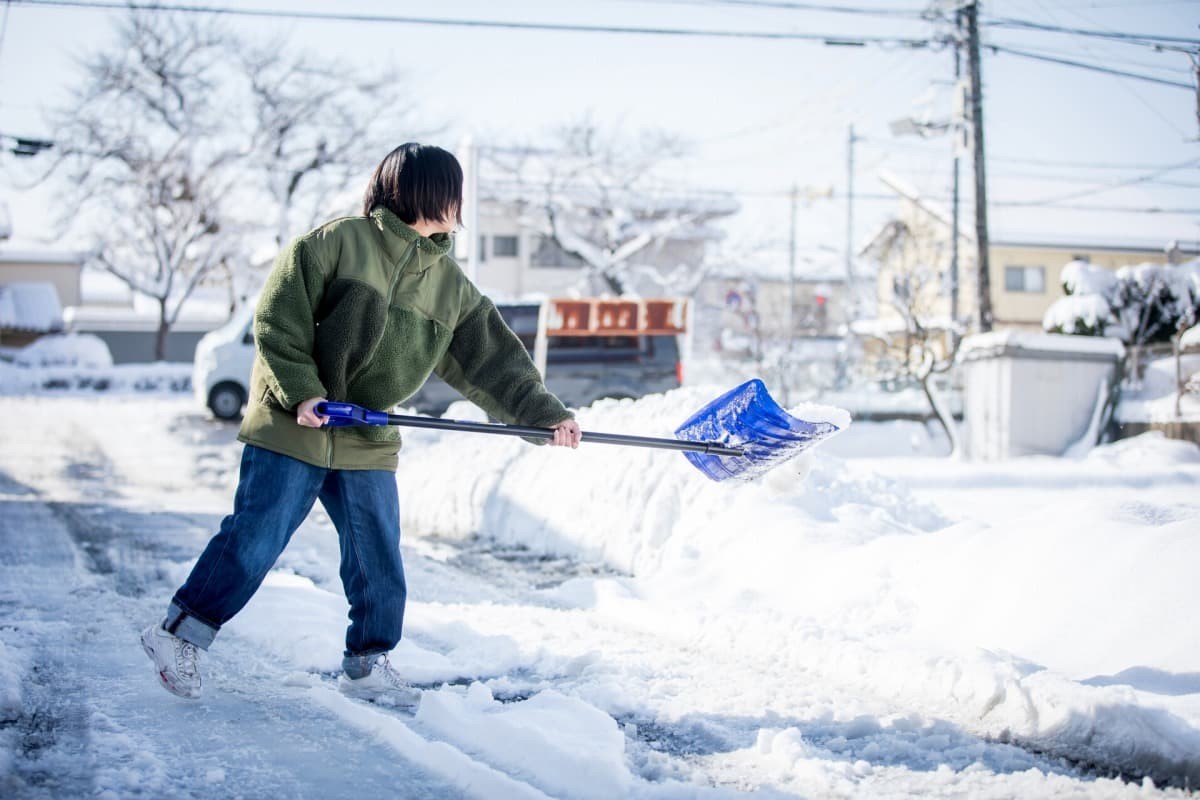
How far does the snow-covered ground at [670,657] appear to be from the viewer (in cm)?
245

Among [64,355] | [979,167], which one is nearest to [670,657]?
[979,167]

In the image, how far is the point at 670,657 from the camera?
3.62m

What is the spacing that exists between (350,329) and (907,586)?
243cm

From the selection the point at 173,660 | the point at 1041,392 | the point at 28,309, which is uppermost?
the point at 28,309

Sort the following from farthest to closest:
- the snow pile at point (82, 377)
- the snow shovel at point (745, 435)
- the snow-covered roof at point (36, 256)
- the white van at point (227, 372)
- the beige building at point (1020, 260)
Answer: the snow-covered roof at point (36, 256)
the beige building at point (1020, 260)
the snow pile at point (82, 377)
the white van at point (227, 372)
the snow shovel at point (745, 435)

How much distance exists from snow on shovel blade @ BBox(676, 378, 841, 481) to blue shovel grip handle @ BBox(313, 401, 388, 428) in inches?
48.7

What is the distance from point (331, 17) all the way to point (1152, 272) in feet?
38.8

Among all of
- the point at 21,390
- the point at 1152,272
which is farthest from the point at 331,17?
the point at 21,390

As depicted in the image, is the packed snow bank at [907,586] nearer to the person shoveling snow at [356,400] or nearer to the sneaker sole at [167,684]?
the person shoveling snow at [356,400]

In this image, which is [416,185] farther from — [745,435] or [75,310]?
[75,310]

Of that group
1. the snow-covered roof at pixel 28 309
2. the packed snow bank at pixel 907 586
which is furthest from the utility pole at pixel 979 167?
the snow-covered roof at pixel 28 309

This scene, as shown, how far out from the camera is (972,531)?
14.5 feet

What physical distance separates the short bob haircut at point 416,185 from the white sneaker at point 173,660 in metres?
1.25

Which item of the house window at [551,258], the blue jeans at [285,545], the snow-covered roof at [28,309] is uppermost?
the house window at [551,258]
